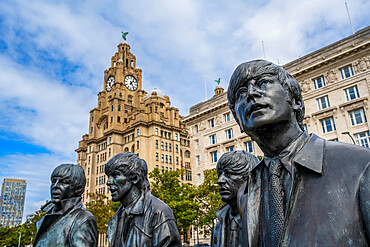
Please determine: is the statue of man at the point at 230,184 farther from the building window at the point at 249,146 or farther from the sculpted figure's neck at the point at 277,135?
the building window at the point at 249,146

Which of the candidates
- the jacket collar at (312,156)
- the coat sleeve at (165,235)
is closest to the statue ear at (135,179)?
the coat sleeve at (165,235)

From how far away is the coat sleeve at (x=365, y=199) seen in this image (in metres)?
1.14

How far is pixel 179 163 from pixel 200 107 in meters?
25.7

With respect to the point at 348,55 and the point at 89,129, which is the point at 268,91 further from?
the point at 89,129

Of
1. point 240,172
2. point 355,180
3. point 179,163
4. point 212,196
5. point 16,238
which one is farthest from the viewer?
point 179,163

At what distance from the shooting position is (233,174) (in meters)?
3.43

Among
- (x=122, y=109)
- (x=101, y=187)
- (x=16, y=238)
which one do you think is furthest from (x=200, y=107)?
(x=16, y=238)

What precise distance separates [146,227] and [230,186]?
3.97 ft

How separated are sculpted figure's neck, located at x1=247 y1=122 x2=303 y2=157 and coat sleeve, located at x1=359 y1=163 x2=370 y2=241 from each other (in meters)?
0.42

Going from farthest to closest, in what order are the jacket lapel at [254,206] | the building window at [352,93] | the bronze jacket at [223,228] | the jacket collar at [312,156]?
the building window at [352,93] → the bronze jacket at [223,228] → the jacket lapel at [254,206] → the jacket collar at [312,156]

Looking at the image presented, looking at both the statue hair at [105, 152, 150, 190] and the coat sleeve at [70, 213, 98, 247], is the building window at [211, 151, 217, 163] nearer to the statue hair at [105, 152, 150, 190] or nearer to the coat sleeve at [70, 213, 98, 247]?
the statue hair at [105, 152, 150, 190]

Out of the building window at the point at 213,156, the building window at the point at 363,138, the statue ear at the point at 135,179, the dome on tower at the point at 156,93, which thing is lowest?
the statue ear at the point at 135,179

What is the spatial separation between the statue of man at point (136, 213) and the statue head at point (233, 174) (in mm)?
879

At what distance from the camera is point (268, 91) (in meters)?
1.59
